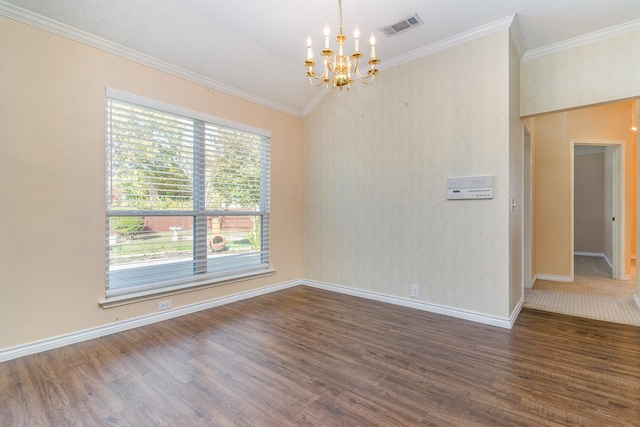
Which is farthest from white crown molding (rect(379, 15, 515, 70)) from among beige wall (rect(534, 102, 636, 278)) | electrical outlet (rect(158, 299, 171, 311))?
electrical outlet (rect(158, 299, 171, 311))

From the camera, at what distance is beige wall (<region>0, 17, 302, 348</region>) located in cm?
248

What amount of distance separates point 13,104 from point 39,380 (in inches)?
86.4

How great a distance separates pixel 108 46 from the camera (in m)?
2.95

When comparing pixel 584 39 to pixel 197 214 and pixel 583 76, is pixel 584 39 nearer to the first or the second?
pixel 583 76

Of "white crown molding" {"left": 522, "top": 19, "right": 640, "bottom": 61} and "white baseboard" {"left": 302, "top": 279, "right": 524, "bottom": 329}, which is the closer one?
"white crown molding" {"left": 522, "top": 19, "right": 640, "bottom": 61}

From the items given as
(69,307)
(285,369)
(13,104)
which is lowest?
(285,369)

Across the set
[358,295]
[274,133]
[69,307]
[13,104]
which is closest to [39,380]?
[69,307]

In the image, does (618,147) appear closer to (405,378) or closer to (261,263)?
(405,378)

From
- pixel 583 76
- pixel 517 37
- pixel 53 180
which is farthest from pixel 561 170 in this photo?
pixel 53 180

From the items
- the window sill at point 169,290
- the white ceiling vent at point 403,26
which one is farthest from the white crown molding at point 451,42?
the window sill at point 169,290

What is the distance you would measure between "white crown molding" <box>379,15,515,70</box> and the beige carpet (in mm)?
3264

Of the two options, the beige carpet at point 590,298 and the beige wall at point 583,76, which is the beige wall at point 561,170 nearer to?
the beige carpet at point 590,298

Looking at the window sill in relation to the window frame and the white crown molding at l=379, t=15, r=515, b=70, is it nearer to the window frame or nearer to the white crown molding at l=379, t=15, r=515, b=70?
the window frame

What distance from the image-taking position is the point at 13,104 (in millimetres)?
2498
